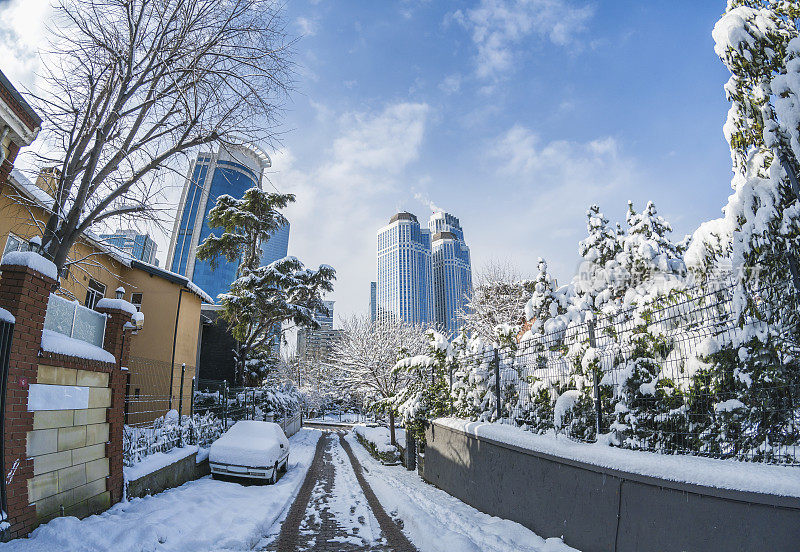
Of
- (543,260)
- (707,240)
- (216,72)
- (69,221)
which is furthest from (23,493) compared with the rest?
(543,260)

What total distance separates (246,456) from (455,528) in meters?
6.27

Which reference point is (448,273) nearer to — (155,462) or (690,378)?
(155,462)

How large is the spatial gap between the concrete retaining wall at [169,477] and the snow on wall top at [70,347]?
92.2 inches

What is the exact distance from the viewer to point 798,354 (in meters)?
3.79

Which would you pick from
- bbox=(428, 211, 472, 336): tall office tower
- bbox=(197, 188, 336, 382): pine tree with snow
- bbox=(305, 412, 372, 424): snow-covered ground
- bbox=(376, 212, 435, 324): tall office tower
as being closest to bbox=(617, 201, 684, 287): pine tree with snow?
bbox=(197, 188, 336, 382): pine tree with snow

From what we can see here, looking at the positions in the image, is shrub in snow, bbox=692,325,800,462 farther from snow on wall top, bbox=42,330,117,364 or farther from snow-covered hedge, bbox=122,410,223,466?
snow-covered hedge, bbox=122,410,223,466

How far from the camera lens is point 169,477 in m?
9.09

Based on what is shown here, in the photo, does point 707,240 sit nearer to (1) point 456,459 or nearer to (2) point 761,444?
(2) point 761,444

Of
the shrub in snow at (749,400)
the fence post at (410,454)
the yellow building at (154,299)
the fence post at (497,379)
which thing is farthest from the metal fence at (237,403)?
the shrub in snow at (749,400)

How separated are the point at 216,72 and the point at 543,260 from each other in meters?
11.0

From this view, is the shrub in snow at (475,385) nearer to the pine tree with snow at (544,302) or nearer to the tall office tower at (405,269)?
the pine tree with snow at (544,302)

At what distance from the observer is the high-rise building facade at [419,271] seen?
85.8 meters

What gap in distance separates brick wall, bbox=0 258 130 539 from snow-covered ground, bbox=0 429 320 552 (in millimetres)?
284

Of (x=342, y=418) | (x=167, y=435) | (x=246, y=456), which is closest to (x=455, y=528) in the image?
(x=246, y=456)
